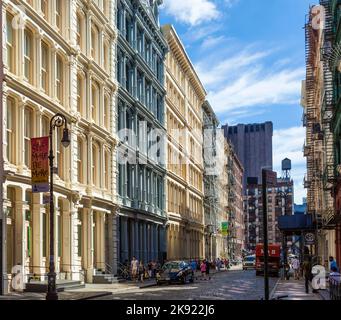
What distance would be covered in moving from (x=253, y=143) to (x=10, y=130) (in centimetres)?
2283

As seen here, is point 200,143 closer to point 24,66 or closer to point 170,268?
point 24,66

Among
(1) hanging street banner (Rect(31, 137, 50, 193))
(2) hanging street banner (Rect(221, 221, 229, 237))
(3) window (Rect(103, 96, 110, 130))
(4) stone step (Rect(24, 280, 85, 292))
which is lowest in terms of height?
(4) stone step (Rect(24, 280, 85, 292))

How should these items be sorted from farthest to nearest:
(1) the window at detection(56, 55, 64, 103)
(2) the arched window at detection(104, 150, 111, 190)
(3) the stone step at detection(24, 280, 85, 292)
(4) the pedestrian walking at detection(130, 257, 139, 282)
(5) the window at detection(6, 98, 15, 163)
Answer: (4) the pedestrian walking at detection(130, 257, 139, 282)
(2) the arched window at detection(104, 150, 111, 190)
(1) the window at detection(56, 55, 64, 103)
(5) the window at detection(6, 98, 15, 163)
(3) the stone step at detection(24, 280, 85, 292)

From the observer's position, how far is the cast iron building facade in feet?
145

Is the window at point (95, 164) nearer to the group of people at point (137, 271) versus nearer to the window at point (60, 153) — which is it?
the window at point (60, 153)

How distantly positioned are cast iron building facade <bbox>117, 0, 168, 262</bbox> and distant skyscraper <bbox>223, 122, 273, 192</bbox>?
115 ft

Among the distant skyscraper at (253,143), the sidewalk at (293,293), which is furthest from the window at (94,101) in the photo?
the distant skyscraper at (253,143)

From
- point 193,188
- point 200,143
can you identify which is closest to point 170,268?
point 193,188

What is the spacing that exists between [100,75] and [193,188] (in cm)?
2694

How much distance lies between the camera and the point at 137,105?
46.6 m

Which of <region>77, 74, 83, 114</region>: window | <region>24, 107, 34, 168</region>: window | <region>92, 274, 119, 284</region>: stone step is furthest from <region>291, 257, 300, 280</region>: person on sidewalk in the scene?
<region>24, 107, 34, 168</region>: window

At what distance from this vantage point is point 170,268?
37969mm

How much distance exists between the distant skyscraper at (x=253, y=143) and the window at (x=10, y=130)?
22.3 m

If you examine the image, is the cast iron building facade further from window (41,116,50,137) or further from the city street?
the city street
